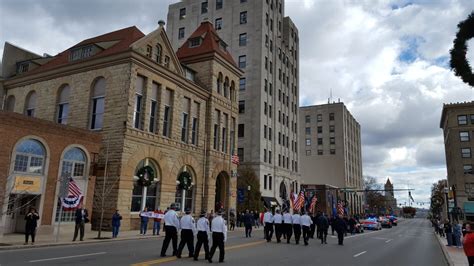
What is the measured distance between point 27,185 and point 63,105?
10878 millimetres

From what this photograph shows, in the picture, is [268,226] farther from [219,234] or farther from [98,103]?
[98,103]

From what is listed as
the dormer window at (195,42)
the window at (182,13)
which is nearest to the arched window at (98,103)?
the dormer window at (195,42)

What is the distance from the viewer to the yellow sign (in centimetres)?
2067

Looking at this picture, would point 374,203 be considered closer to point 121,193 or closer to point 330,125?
point 330,125

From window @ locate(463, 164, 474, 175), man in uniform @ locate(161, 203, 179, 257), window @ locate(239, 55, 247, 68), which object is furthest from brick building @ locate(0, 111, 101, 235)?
window @ locate(463, 164, 474, 175)

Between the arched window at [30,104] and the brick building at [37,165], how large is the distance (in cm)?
1054

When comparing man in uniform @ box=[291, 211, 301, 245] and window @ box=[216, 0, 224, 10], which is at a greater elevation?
window @ box=[216, 0, 224, 10]

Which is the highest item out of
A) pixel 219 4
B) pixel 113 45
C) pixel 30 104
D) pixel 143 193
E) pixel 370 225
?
pixel 219 4

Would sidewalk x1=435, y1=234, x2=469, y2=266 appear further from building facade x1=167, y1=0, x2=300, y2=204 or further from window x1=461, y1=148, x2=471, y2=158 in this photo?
window x1=461, y1=148, x2=471, y2=158

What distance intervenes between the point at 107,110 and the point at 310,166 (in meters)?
71.6

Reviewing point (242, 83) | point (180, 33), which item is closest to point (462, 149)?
point (242, 83)

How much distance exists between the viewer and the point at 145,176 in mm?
27188

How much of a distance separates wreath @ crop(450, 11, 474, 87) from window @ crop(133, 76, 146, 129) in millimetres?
25696

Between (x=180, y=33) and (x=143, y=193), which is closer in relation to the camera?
(x=143, y=193)
